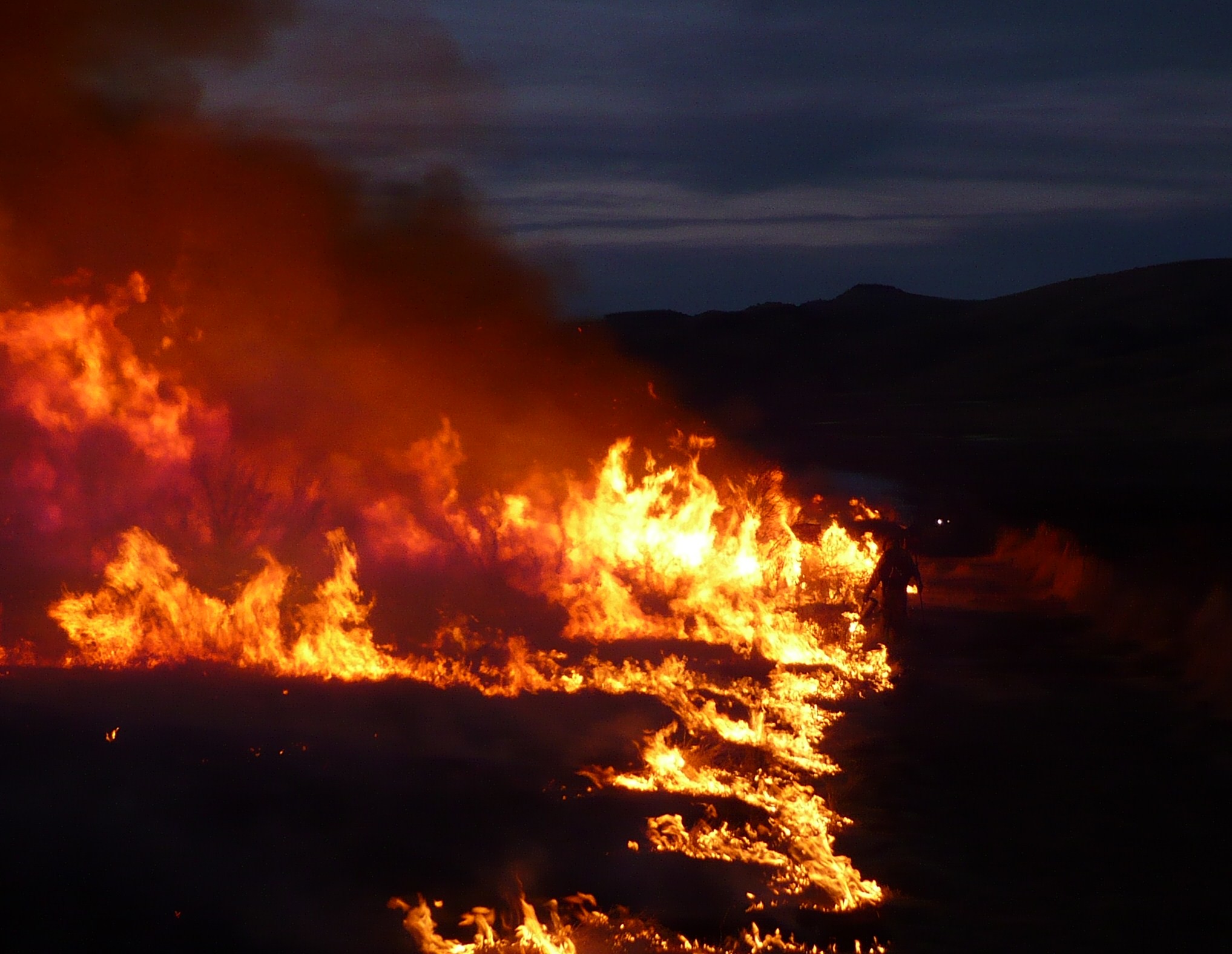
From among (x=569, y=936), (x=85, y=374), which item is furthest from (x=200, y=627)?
(x=569, y=936)

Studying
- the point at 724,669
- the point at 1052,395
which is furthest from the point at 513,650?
the point at 1052,395

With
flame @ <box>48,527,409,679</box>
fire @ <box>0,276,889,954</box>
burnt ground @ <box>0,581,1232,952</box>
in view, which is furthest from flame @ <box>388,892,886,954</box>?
flame @ <box>48,527,409,679</box>

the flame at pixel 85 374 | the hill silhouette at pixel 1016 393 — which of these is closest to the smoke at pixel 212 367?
the flame at pixel 85 374

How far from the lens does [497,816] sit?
11188 millimetres

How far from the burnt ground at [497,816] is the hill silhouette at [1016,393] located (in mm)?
18200

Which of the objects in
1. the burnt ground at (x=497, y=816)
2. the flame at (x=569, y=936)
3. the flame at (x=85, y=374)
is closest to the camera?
the flame at (x=569, y=936)

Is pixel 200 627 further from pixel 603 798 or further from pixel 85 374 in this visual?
pixel 603 798

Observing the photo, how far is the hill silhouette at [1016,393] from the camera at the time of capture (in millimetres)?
Result: 54375

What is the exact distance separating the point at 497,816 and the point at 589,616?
305 inches

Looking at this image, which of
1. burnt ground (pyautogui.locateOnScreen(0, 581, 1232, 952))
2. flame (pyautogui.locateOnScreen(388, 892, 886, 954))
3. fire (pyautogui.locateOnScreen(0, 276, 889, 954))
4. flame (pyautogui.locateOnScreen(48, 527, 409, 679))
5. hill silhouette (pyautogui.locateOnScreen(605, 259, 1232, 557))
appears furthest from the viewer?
hill silhouette (pyautogui.locateOnScreen(605, 259, 1232, 557))

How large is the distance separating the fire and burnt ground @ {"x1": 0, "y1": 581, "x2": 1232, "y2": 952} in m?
0.39

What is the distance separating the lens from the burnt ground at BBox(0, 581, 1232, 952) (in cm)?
913

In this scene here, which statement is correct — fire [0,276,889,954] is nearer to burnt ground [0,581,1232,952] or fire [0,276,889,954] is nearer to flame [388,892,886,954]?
flame [388,892,886,954]

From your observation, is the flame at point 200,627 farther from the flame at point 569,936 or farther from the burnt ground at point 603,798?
the flame at point 569,936
